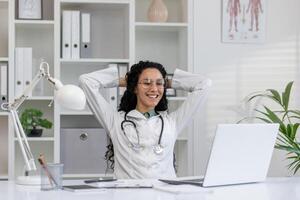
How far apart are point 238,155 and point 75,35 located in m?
1.83

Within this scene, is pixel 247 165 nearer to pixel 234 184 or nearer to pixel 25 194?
pixel 234 184

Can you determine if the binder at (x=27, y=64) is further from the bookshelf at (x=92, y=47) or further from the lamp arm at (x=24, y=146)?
the lamp arm at (x=24, y=146)

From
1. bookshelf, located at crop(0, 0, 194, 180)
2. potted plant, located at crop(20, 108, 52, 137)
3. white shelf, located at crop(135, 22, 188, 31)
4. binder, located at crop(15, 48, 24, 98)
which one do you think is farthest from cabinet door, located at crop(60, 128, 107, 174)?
white shelf, located at crop(135, 22, 188, 31)

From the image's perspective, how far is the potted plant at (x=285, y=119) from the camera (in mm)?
3809

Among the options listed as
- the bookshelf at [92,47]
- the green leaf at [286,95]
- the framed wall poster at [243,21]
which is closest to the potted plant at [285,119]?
the green leaf at [286,95]

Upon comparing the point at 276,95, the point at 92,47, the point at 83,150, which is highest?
the point at 92,47

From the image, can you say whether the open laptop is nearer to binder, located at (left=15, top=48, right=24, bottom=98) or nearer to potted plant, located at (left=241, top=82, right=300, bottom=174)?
potted plant, located at (left=241, top=82, right=300, bottom=174)

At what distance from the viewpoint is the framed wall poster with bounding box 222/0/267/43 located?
4039 mm

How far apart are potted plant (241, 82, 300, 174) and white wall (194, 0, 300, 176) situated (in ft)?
0.22

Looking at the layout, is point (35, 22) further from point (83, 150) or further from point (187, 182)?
point (187, 182)

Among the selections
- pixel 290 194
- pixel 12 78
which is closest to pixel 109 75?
pixel 12 78

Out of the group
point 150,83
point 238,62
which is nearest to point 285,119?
point 238,62

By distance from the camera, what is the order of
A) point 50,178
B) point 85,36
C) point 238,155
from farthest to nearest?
1. point 85,36
2. point 238,155
3. point 50,178

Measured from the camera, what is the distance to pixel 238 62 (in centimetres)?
406
